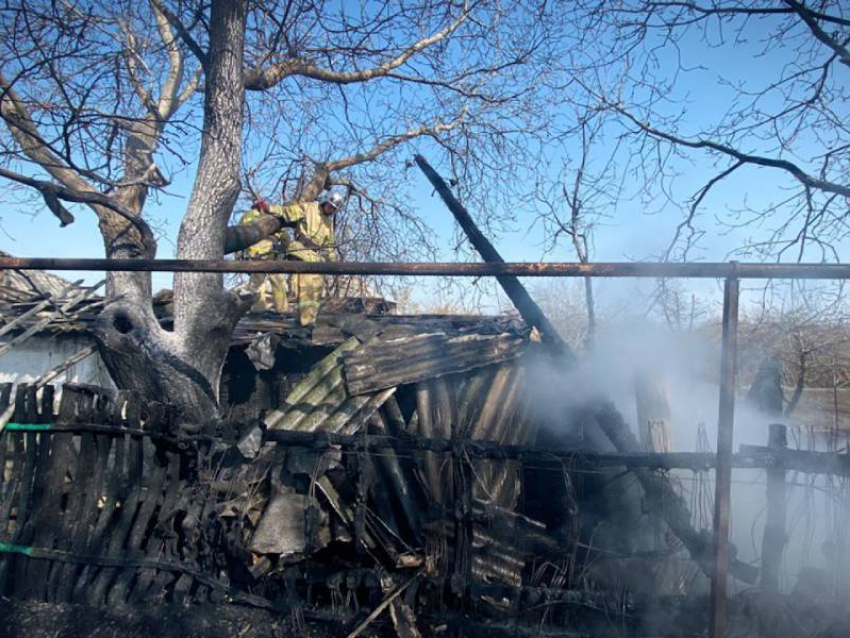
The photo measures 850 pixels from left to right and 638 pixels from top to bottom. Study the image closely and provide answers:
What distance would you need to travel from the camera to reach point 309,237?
9984mm

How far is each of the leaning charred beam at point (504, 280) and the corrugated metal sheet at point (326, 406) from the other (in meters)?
1.52

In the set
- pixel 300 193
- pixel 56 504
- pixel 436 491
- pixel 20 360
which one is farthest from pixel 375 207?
pixel 56 504

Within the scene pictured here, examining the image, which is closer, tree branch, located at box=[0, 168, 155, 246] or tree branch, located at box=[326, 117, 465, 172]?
tree branch, located at box=[0, 168, 155, 246]

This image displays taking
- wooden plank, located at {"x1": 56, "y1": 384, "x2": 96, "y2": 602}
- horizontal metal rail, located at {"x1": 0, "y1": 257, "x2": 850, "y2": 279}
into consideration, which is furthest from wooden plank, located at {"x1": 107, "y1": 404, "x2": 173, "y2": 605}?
horizontal metal rail, located at {"x1": 0, "y1": 257, "x2": 850, "y2": 279}

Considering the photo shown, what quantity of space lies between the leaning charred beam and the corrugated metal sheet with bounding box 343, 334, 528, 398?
2.03 feet

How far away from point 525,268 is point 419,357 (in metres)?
3.74

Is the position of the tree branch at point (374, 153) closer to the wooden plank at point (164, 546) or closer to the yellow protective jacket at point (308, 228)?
the yellow protective jacket at point (308, 228)

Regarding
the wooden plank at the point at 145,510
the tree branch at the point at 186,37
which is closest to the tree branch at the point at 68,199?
the tree branch at the point at 186,37

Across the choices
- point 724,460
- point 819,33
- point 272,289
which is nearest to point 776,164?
point 819,33

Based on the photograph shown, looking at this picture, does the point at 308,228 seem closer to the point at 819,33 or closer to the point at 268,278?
the point at 268,278

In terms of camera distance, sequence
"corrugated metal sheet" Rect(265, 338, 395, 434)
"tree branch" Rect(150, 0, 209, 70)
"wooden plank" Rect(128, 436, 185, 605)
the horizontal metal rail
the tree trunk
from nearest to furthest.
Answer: the horizontal metal rail
"wooden plank" Rect(128, 436, 185, 605)
"corrugated metal sheet" Rect(265, 338, 395, 434)
the tree trunk
"tree branch" Rect(150, 0, 209, 70)

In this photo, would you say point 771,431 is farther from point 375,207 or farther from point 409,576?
point 375,207

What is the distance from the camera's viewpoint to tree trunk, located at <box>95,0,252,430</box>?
634 centimetres

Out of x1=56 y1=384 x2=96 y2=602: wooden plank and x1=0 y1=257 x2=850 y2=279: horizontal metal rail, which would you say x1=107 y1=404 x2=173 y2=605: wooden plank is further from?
x1=0 y1=257 x2=850 y2=279: horizontal metal rail
